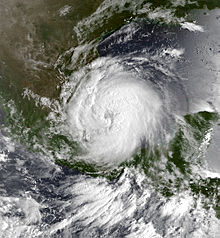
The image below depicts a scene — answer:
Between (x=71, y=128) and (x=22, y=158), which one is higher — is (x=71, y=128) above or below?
above

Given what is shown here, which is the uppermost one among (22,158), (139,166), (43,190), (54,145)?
(139,166)

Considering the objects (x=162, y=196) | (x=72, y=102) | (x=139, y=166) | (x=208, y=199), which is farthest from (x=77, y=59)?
(x=208, y=199)

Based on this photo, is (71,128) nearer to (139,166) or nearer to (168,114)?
(139,166)

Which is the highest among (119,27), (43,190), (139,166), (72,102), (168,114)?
(119,27)

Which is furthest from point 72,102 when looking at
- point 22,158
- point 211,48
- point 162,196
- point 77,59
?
point 211,48

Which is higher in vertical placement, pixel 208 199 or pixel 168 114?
pixel 168 114

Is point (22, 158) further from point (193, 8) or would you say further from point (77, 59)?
point (193, 8)
